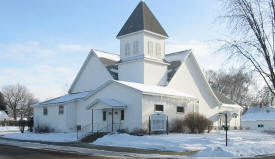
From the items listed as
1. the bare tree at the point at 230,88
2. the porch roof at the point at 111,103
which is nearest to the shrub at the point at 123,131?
the porch roof at the point at 111,103

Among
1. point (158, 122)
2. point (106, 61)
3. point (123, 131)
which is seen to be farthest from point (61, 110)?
point (158, 122)

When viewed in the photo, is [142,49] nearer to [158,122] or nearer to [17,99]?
[158,122]

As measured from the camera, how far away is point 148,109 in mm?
28703

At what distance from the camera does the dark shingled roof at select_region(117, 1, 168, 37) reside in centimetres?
3459

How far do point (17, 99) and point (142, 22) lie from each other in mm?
84679

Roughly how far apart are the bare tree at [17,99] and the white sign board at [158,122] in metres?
84.1

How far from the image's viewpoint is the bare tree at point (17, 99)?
107 m

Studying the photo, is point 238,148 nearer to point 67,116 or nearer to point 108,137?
point 108,137

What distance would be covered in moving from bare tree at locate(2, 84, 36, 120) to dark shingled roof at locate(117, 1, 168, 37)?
78340 mm

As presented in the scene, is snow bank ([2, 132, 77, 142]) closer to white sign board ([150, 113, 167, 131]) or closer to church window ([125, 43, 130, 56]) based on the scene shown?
white sign board ([150, 113, 167, 131])

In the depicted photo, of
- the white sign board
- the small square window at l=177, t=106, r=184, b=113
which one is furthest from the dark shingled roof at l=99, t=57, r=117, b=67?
the white sign board

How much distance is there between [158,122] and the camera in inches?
1162

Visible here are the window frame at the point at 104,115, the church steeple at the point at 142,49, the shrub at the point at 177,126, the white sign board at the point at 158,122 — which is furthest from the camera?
the church steeple at the point at 142,49

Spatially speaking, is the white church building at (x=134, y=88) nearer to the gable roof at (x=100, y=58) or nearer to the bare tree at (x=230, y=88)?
the gable roof at (x=100, y=58)
